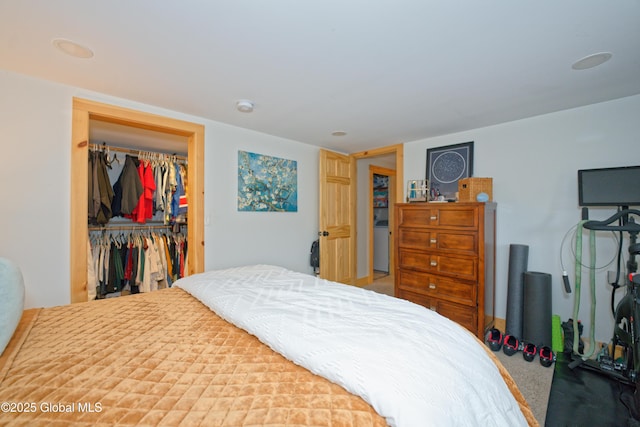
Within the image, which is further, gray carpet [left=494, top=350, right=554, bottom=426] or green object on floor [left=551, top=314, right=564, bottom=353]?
green object on floor [left=551, top=314, right=564, bottom=353]

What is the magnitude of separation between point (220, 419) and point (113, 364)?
50 cm

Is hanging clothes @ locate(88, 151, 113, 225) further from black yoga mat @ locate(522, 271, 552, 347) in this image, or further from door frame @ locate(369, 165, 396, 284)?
black yoga mat @ locate(522, 271, 552, 347)

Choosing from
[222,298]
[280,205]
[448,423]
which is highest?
[280,205]

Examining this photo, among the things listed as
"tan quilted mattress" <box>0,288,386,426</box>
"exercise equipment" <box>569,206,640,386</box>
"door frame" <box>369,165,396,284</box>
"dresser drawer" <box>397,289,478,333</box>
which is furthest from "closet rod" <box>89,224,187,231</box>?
"exercise equipment" <box>569,206,640,386</box>

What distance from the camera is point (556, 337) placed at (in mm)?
2352

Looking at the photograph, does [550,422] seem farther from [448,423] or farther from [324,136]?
[324,136]

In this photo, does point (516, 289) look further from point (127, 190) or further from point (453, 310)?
point (127, 190)

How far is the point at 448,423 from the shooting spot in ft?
A: 2.34

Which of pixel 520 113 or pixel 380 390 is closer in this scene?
pixel 380 390

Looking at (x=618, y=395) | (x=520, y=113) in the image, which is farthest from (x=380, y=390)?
(x=520, y=113)

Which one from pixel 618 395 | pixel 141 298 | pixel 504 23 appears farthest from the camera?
pixel 618 395

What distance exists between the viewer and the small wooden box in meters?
2.82

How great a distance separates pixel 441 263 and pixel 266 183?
221 centimetres

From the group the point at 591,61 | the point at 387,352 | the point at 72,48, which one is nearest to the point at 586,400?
the point at 387,352
